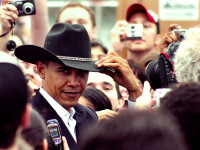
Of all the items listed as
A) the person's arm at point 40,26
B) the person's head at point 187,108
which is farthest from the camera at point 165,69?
the person's arm at point 40,26

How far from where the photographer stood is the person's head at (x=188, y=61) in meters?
2.39

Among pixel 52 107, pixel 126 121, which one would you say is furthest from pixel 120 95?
pixel 126 121

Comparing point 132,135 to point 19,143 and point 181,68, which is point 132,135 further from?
point 181,68

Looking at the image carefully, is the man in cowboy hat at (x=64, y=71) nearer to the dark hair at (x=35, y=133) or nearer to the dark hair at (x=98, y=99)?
the dark hair at (x=98, y=99)

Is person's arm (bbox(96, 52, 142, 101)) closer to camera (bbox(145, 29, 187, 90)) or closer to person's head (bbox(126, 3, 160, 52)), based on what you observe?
camera (bbox(145, 29, 187, 90))

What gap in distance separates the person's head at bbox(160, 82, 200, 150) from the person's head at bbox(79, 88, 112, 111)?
75.9 inches

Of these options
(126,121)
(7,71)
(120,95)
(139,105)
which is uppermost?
(7,71)

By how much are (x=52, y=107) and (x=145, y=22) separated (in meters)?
2.59

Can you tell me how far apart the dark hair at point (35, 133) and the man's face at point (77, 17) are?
11.0 ft

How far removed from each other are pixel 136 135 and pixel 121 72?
1.75m

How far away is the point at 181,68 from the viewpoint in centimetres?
243

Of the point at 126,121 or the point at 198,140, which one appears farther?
the point at 198,140

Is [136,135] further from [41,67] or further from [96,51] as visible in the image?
[96,51]

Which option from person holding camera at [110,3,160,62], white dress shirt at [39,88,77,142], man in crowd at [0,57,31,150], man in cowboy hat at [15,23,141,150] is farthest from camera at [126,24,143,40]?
man in crowd at [0,57,31,150]
